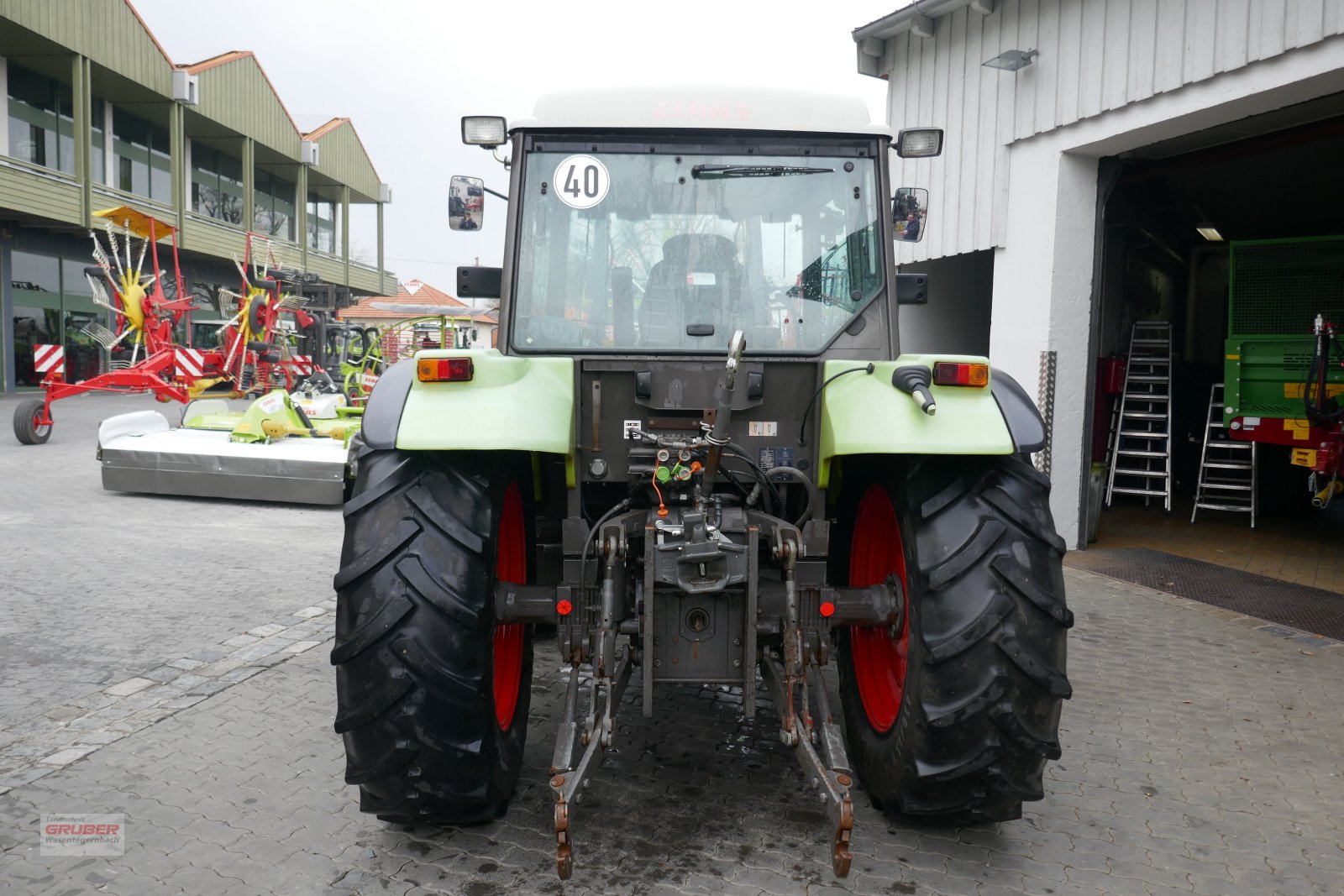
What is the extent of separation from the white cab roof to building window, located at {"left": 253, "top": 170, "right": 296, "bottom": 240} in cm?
2956

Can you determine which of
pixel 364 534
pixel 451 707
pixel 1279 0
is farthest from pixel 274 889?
pixel 1279 0

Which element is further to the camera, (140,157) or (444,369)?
(140,157)

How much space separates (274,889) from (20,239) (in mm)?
24103

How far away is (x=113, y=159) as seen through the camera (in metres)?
24.6

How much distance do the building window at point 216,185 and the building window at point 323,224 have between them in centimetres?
468

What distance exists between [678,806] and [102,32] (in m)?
24.8

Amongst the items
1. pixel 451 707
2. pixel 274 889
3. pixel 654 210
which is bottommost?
pixel 274 889

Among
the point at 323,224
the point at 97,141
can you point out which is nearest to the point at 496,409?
the point at 97,141

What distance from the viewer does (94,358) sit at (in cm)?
2441

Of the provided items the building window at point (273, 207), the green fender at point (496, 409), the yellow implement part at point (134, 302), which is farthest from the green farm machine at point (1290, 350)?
the building window at point (273, 207)

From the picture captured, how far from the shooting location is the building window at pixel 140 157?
81.8 ft

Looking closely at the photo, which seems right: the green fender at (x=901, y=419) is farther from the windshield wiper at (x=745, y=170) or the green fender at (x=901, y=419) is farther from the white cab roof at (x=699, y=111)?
the white cab roof at (x=699, y=111)

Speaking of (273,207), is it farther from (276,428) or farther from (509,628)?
(509,628)

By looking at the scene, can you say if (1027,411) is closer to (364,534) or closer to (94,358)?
(364,534)
